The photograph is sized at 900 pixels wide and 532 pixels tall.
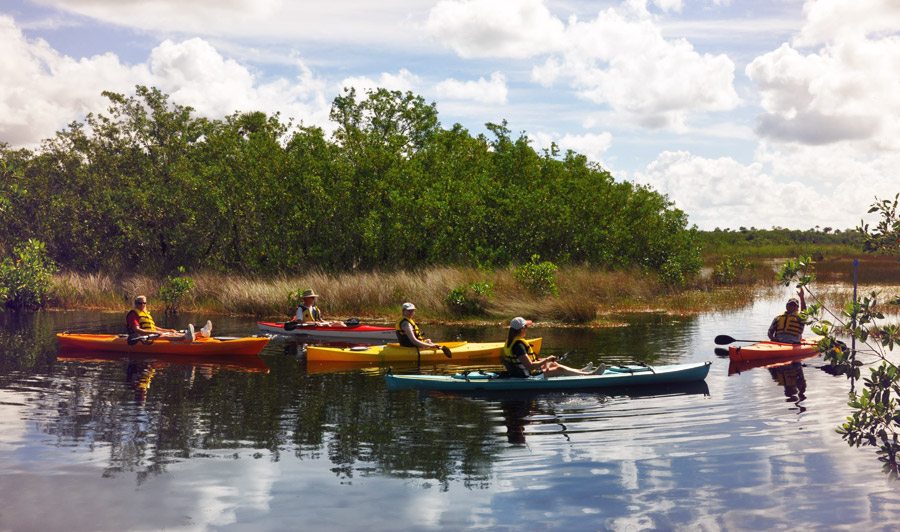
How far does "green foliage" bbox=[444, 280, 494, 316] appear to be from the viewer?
24188mm

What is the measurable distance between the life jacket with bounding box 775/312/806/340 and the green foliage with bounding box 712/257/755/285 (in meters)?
21.5

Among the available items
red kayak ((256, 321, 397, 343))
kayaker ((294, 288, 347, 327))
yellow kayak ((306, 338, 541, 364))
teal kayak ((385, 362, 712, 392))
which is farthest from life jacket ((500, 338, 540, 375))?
kayaker ((294, 288, 347, 327))

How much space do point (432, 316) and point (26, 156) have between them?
30016 mm

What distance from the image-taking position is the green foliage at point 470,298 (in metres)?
24.2

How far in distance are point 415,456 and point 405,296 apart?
16.7 metres

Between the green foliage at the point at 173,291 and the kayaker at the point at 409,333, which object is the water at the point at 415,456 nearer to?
the kayaker at the point at 409,333

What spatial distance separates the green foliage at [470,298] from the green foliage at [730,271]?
18.0 metres

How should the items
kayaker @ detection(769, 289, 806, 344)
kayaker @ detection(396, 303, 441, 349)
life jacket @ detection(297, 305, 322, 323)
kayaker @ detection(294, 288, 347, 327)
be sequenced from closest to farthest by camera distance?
kayaker @ detection(396, 303, 441, 349)
kayaker @ detection(769, 289, 806, 344)
kayaker @ detection(294, 288, 347, 327)
life jacket @ detection(297, 305, 322, 323)

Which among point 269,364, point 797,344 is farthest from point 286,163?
point 797,344

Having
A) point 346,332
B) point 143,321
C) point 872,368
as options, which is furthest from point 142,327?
point 872,368

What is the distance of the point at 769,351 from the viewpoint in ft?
53.3

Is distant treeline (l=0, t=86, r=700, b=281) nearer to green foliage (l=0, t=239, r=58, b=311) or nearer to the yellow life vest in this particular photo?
green foliage (l=0, t=239, r=58, b=311)

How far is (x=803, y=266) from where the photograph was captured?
7.70m

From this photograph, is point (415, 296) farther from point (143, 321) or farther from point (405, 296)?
point (143, 321)
